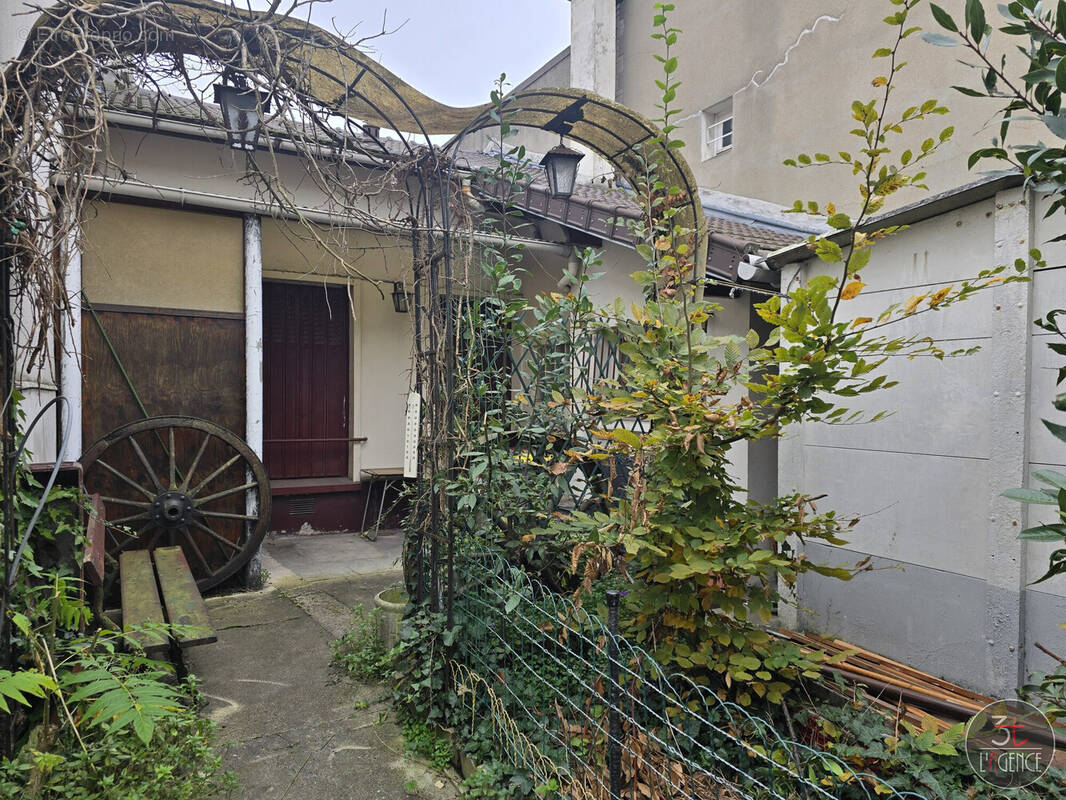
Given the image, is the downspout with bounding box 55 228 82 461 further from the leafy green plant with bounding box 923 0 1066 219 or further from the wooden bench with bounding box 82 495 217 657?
the leafy green plant with bounding box 923 0 1066 219

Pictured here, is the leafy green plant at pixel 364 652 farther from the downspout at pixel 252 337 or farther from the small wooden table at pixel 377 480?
the small wooden table at pixel 377 480

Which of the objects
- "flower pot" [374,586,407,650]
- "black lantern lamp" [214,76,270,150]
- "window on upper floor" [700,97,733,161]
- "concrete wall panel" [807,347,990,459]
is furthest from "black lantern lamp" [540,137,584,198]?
"window on upper floor" [700,97,733,161]

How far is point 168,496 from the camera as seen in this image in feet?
16.0

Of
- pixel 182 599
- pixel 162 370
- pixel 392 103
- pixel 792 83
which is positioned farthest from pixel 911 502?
pixel 792 83

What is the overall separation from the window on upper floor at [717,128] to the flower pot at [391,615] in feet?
28.7

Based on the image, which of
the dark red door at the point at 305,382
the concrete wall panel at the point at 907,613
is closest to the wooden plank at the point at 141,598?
the dark red door at the point at 305,382

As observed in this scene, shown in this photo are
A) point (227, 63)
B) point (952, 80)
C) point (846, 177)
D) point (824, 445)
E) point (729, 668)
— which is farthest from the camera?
point (846, 177)

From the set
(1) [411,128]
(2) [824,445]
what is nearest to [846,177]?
(2) [824,445]

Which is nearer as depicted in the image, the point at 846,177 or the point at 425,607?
the point at 425,607

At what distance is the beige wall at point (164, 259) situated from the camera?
482 cm

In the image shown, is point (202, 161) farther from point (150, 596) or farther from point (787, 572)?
point (787, 572)

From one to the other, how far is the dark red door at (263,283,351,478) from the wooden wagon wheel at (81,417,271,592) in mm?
1824

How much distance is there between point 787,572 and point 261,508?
4.19 metres

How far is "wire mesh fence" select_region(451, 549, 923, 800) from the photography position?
79.2 inches
